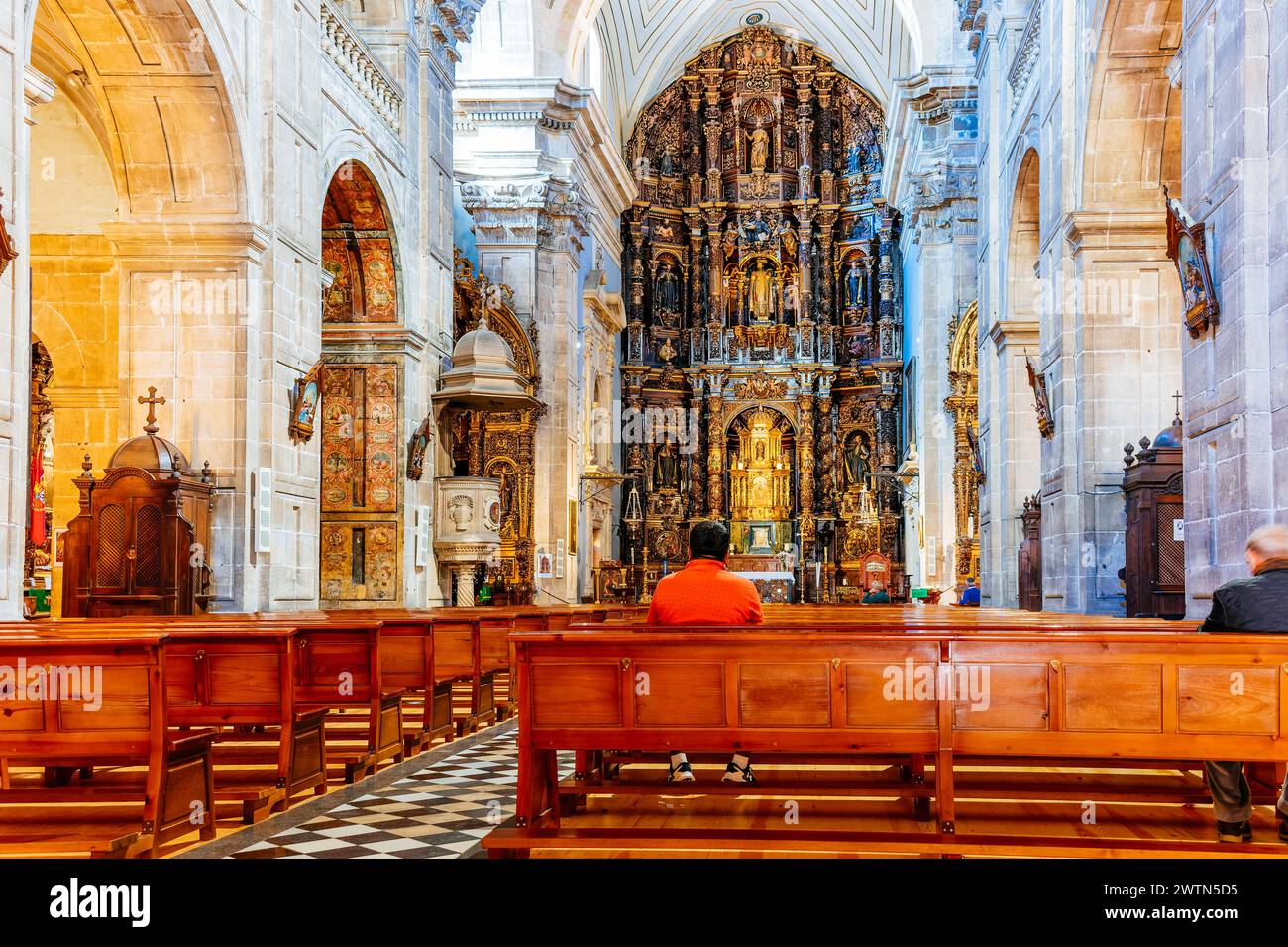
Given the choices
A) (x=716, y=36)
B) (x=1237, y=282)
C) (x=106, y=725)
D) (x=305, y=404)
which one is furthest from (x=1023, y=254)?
(x=716, y=36)

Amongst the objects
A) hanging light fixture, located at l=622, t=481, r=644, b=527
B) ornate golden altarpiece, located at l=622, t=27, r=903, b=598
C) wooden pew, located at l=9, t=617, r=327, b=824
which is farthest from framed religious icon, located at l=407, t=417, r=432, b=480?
ornate golden altarpiece, located at l=622, t=27, r=903, b=598

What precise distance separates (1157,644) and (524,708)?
244 cm

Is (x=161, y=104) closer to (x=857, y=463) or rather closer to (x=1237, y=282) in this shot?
(x=1237, y=282)

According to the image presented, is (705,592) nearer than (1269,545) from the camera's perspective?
No

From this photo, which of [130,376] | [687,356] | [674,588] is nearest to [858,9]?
[687,356]

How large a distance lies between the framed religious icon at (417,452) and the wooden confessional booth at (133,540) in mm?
5309

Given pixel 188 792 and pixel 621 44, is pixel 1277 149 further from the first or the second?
pixel 621 44

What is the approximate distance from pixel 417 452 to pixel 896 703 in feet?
40.2

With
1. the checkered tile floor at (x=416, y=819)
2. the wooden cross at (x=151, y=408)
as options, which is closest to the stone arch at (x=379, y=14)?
the wooden cross at (x=151, y=408)

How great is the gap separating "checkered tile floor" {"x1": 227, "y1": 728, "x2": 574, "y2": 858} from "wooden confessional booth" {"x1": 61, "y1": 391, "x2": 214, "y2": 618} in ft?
13.3

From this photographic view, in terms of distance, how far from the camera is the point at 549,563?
23.1 metres

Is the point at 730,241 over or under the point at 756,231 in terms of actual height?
under

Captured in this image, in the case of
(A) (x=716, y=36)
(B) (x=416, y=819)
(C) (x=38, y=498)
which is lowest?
(B) (x=416, y=819)

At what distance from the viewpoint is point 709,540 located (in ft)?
19.6
